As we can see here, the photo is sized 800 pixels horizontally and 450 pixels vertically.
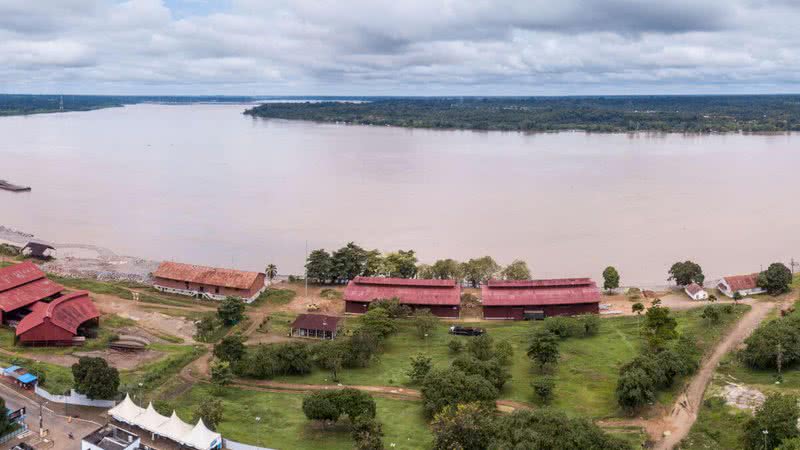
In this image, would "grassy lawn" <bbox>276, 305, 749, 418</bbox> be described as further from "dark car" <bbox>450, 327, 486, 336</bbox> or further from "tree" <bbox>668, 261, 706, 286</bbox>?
"tree" <bbox>668, 261, 706, 286</bbox>

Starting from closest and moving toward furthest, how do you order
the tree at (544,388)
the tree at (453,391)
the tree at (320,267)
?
the tree at (453,391), the tree at (544,388), the tree at (320,267)

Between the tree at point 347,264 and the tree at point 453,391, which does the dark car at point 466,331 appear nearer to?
the tree at point 453,391

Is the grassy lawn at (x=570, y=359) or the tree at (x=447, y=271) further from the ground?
the tree at (x=447, y=271)

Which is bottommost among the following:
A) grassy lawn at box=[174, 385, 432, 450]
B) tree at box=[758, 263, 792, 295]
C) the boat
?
grassy lawn at box=[174, 385, 432, 450]

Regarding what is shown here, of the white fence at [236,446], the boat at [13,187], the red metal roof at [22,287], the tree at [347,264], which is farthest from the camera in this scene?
the boat at [13,187]

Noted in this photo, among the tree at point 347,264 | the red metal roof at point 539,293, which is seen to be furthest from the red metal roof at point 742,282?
the tree at point 347,264

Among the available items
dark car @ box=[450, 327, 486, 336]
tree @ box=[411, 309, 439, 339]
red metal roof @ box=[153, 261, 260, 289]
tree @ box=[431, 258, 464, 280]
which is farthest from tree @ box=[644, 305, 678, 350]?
red metal roof @ box=[153, 261, 260, 289]
